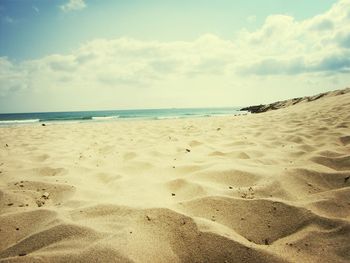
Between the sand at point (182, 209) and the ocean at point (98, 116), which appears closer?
the sand at point (182, 209)

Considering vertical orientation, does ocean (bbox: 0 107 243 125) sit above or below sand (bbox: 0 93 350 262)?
below

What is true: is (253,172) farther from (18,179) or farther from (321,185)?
(18,179)

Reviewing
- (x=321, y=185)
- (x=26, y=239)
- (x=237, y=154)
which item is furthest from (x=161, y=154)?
(x=26, y=239)

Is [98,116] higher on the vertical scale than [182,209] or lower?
lower

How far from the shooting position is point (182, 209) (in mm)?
1851

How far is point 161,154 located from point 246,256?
2381mm

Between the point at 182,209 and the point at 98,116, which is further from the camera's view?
the point at 98,116

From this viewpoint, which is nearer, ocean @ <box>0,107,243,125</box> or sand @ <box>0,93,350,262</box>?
sand @ <box>0,93,350,262</box>

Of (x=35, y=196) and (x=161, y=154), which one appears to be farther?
(x=161, y=154)

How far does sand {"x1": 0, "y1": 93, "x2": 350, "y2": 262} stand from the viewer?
1408 mm

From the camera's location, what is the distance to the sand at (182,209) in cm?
141

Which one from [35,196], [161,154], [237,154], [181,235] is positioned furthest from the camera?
[161,154]

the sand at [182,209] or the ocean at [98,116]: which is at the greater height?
the sand at [182,209]

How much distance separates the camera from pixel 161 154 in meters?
3.67
